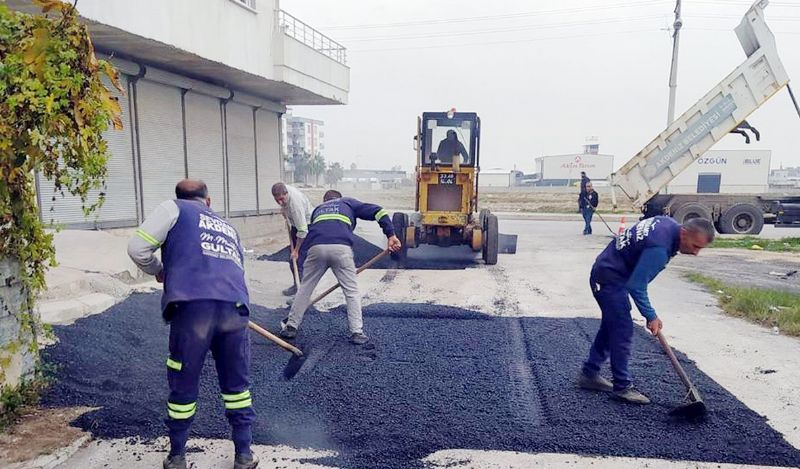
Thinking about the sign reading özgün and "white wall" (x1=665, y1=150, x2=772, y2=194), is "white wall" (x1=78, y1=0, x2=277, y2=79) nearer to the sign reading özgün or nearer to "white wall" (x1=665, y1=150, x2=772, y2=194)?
the sign reading özgün

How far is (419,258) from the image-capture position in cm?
1090

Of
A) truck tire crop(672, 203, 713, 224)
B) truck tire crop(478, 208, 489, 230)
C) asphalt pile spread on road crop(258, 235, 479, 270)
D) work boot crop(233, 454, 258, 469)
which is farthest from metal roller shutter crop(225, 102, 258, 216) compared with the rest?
truck tire crop(672, 203, 713, 224)

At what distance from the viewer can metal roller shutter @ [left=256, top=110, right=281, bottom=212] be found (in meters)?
13.9

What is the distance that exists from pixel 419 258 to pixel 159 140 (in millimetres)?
5437

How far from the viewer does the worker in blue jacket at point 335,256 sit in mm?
5188

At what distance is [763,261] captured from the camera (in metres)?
10.9

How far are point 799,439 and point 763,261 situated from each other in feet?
29.4

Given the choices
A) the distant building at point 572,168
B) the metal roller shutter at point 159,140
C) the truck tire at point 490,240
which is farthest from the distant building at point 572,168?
the metal roller shutter at point 159,140

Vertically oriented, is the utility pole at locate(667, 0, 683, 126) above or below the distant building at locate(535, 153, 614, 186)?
above

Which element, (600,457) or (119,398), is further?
(119,398)

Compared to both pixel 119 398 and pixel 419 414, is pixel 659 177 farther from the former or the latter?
pixel 119 398

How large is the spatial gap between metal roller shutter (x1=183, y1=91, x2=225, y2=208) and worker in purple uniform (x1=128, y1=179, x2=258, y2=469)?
8419mm

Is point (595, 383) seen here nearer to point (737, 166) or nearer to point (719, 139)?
point (719, 139)

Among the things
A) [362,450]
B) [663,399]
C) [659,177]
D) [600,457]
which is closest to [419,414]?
[362,450]
